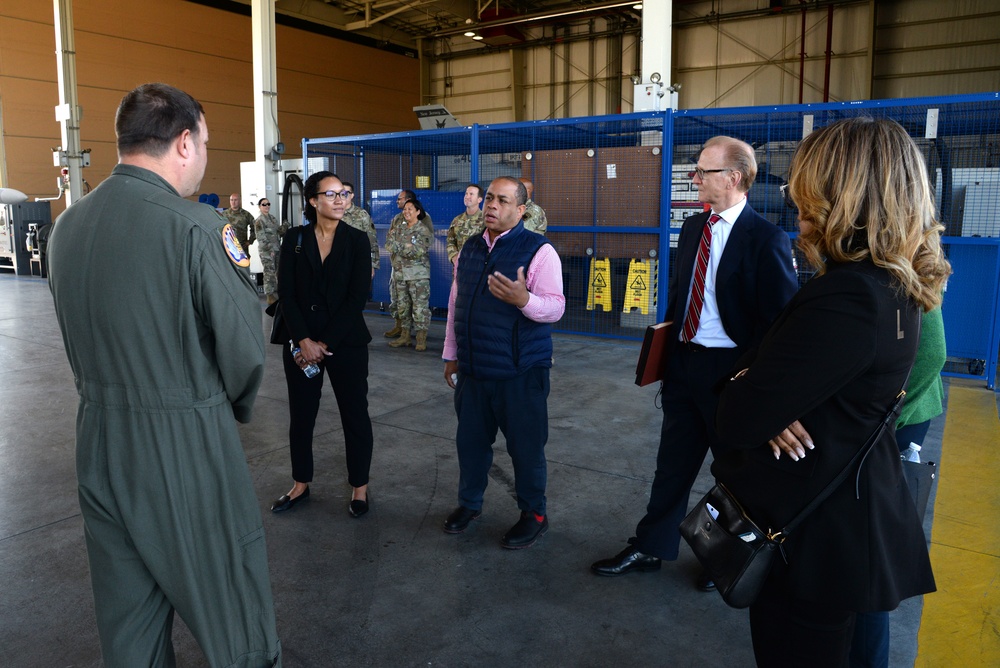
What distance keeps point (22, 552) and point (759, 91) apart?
726 inches

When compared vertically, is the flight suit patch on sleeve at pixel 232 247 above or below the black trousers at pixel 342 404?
above

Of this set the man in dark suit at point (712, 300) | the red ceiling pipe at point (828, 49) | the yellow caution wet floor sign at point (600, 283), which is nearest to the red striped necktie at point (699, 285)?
the man in dark suit at point (712, 300)

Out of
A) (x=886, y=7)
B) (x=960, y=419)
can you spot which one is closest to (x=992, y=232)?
(x=960, y=419)

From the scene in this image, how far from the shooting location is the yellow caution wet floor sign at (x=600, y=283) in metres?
8.16

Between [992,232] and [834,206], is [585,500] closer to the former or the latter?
[834,206]

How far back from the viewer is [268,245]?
1076cm

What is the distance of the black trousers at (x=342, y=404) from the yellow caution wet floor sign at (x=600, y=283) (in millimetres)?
5095

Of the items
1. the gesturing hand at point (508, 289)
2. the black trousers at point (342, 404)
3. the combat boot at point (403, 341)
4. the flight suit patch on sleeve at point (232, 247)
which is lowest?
the combat boot at point (403, 341)

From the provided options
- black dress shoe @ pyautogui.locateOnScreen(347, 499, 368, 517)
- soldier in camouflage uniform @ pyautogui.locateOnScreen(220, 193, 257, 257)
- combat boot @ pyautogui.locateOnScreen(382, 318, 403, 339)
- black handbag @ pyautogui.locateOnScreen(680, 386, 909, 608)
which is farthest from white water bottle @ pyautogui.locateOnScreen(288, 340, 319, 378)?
soldier in camouflage uniform @ pyautogui.locateOnScreen(220, 193, 257, 257)

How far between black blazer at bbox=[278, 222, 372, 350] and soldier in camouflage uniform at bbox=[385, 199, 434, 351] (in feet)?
15.0

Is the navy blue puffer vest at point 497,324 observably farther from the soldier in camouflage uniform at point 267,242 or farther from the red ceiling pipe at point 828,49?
the red ceiling pipe at point 828,49

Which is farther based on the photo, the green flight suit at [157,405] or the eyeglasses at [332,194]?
the eyeglasses at [332,194]

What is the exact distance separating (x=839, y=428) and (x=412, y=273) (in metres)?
6.98

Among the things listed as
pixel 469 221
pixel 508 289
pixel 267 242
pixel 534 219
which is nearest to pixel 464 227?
pixel 469 221
